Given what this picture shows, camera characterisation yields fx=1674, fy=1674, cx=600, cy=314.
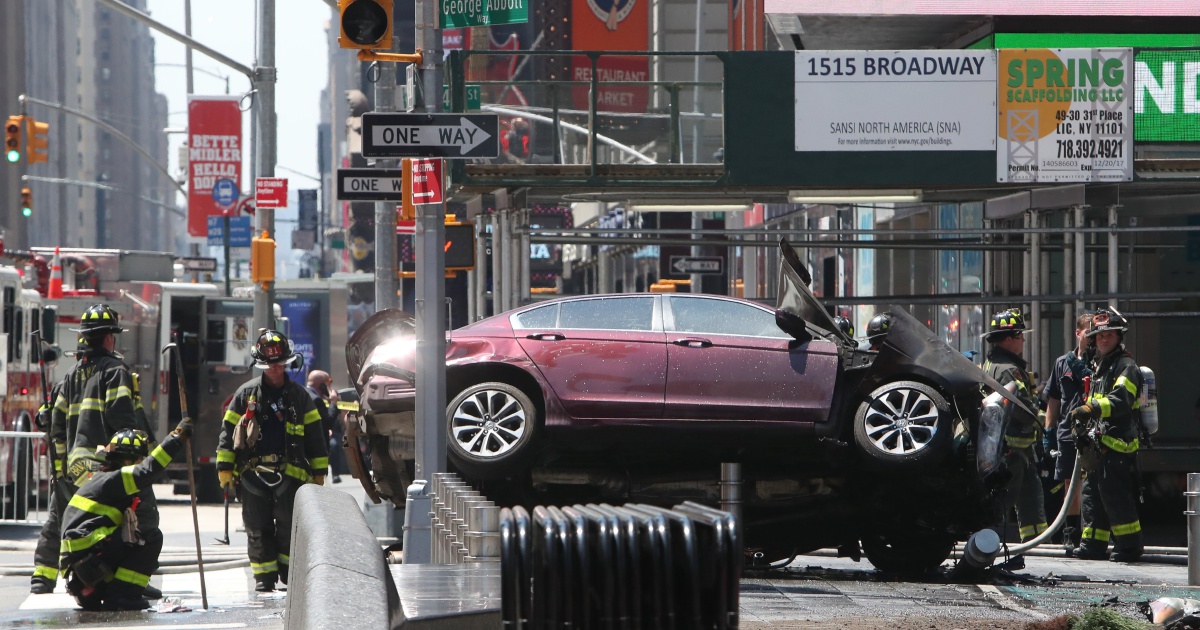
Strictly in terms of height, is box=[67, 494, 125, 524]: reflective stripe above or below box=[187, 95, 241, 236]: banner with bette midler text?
below

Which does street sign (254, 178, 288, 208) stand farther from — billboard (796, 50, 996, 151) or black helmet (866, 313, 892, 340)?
black helmet (866, 313, 892, 340)

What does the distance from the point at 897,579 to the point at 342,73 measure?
165 metres

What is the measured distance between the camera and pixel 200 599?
11852 millimetres

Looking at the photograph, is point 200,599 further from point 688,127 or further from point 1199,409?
point 1199,409

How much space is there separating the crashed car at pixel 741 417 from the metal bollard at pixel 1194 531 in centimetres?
136

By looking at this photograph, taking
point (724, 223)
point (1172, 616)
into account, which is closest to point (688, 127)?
point (1172, 616)

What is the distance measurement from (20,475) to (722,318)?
9.23 metres

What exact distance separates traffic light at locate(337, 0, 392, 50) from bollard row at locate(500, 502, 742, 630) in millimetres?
6828

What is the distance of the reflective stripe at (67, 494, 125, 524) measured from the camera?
1098 centimetres

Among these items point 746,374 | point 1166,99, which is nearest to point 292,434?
point 746,374

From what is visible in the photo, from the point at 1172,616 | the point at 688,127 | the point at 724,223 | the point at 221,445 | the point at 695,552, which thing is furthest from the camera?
the point at 724,223

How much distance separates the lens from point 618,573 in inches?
191

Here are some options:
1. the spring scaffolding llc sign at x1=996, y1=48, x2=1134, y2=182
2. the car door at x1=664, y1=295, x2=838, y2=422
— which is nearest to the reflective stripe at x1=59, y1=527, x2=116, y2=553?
the car door at x1=664, y1=295, x2=838, y2=422

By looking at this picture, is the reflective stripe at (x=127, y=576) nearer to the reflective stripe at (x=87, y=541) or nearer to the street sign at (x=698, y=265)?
the reflective stripe at (x=87, y=541)
